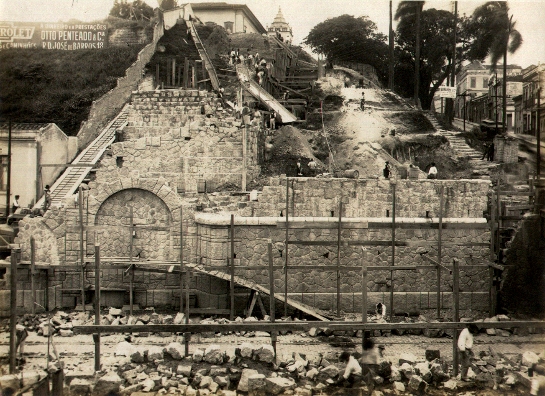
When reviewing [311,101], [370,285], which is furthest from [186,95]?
[370,285]

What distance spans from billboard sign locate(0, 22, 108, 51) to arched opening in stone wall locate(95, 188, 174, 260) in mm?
4802

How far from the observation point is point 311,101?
35500mm

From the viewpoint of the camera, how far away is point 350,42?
130 ft

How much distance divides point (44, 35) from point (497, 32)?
1590cm

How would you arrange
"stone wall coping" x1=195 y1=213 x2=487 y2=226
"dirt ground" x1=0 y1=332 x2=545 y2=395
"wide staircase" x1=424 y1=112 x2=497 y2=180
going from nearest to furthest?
"dirt ground" x1=0 y1=332 x2=545 y2=395 → "stone wall coping" x1=195 y1=213 x2=487 y2=226 → "wide staircase" x1=424 y1=112 x2=497 y2=180

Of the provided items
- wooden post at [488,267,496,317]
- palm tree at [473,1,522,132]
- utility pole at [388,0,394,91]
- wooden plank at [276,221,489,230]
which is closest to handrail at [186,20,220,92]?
utility pole at [388,0,394,91]

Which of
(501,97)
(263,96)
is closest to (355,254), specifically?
(501,97)

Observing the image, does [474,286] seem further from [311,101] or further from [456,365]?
[311,101]

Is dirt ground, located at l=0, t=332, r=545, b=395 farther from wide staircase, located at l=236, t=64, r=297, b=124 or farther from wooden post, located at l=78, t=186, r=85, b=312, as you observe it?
wide staircase, located at l=236, t=64, r=297, b=124

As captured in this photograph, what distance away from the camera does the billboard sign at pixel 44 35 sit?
59.0 feet

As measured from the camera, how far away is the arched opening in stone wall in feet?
66.4

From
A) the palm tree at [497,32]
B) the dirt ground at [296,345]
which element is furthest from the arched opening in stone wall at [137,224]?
the palm tree at [497,32]

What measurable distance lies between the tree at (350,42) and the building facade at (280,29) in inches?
49.1

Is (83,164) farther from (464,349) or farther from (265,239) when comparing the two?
(464,349)
